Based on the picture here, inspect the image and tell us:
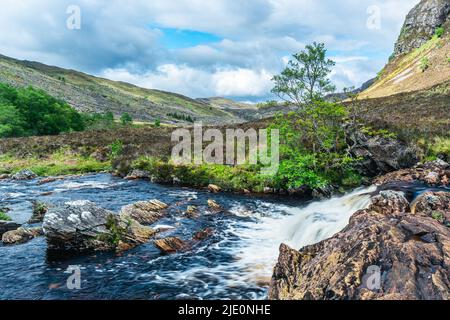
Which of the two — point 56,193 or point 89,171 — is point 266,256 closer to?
point 56,193

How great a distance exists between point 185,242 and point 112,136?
44844 millimetres

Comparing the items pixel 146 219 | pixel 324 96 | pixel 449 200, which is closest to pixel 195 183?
pixel 146 219

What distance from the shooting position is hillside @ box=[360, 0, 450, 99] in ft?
303

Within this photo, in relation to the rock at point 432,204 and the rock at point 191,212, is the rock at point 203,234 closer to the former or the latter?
the rock at point 191,212

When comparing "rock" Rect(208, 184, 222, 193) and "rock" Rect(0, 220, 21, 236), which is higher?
"rock" Rect(208, 184, 222, 193)

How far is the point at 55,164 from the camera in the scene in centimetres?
4134

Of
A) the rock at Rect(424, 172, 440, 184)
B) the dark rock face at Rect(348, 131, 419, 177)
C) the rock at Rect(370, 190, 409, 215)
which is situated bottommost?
the rock at Rect(370, 190, 409, 215)

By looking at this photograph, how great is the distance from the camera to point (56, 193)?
90.0 ft

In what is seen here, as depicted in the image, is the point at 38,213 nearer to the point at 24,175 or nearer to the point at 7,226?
the point at 7,226

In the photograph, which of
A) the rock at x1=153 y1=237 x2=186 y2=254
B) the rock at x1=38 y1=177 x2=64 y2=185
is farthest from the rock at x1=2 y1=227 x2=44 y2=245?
the rock at x1=38 y1=177 x2=64 y2=185

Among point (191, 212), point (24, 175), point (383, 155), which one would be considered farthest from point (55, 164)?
point (383, 155)

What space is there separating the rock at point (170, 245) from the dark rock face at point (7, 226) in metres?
8.21

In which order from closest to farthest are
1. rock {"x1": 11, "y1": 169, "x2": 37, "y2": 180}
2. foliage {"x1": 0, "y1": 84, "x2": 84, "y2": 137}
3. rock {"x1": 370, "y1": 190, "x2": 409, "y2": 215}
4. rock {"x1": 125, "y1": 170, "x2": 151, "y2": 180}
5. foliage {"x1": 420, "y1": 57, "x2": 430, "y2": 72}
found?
rock {"x1": 370, "y1": 190, "x2": 409, "y2": 215} < rock {"x1": 125, "y1": 170, "x2": 151, "y2": 180} < rock {"x1": 11, "y1": 169, "x2": 37, "y2": 180} < foliage {"x1": 0, "y1": 84, "x2": 84, "y2": 137} < foliage {"x1": 420, "y1": 57, "x2": 430, "y2": 72}

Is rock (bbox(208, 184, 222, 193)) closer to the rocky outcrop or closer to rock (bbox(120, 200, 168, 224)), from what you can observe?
rock (bbox(120, 200, 168, 224))
